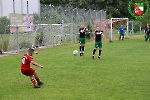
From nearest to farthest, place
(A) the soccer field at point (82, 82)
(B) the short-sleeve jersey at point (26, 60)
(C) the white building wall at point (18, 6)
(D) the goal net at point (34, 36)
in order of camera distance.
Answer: (A) the soccer field at point (82, 82)
(B) the short-sleeve jersey at point (26, 60)
(D) the goal net at point (34, 36)
(C) the white building wall at point (18, 6)

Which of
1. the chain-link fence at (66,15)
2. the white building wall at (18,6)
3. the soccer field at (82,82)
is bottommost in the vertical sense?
the soccer field at (82,82)

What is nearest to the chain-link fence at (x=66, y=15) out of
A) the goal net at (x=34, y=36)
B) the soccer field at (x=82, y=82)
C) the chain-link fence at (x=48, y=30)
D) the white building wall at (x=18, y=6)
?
the chain-link fence at (x=48, y=30)

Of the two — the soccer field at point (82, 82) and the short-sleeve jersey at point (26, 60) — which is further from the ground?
the short-sleeve jersey at point (26, 60)

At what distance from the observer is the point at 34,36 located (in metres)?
27.5

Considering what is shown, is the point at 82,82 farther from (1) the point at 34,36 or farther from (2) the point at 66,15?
(2) the point at 66,15

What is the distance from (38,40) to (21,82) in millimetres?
15807

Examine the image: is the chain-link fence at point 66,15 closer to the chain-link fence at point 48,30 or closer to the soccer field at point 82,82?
the chain-link fence at point 48,30

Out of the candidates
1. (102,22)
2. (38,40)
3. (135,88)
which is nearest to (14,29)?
(38,40)

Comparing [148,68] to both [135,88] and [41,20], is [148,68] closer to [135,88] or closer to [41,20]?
[135,88]

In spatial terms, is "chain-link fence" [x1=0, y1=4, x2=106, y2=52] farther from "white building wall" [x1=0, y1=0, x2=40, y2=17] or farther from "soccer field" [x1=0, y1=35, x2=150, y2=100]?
"soccer field" [x1=0, y1=35, x2=150, y2=100]

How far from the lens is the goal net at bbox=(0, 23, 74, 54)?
80.2ft

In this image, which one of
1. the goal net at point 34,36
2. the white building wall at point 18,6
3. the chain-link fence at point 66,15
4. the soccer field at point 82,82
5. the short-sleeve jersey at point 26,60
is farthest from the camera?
the white building wall at point 18,6

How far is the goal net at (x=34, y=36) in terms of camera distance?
24453 millimetres

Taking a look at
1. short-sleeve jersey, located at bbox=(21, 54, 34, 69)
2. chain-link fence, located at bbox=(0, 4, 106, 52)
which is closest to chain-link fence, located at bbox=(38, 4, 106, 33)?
chain-link fence, located at bbox=(0, 4, 106, 52)
